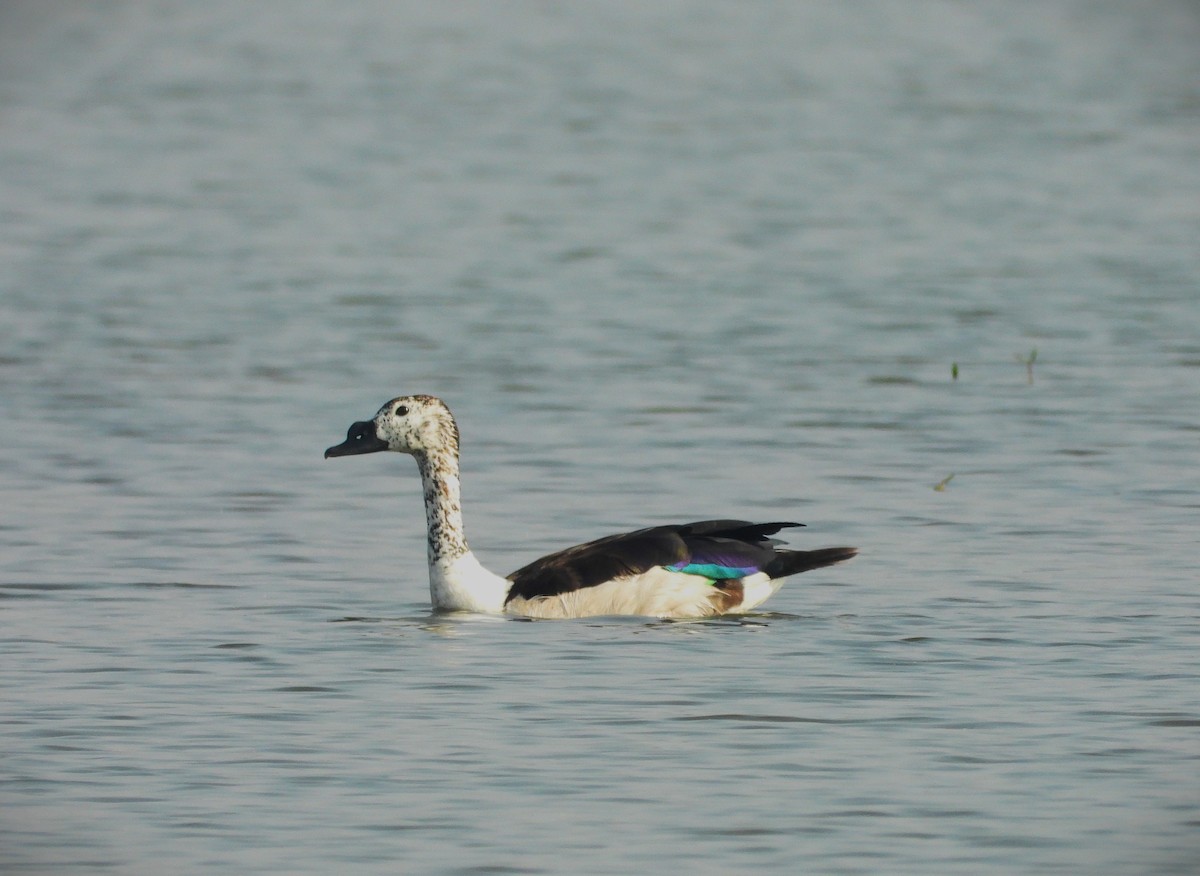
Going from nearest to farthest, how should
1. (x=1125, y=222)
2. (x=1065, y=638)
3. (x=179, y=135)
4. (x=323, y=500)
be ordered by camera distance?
1. (x=1065, y=638)
2. (x=323, y=500)
3. (x=1125, y=222)
4. (x=179, y=135)

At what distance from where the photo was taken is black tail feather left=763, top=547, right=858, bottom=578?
13.7m

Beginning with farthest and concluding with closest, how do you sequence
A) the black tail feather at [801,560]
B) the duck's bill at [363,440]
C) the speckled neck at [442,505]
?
the duck's bill at [363,440]
the speckled neck at [442,505]
the black tail feather at [801,560]

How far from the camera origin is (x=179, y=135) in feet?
129

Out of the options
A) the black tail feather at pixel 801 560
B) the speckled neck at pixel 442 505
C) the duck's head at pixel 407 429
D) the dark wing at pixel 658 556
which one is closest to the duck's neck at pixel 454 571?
the speckled neck at pixel 442 505

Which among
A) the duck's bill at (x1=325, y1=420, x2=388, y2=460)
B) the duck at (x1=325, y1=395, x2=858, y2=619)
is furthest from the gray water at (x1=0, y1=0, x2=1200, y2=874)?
the duck's bill at (x1=325, y1=420, x2=388, y2=460)

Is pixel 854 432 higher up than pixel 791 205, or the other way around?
pixel 791 205

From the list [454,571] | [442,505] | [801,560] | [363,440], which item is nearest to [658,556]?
[801,560]

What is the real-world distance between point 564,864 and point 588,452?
8.96 metres

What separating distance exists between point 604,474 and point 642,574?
3616 mm

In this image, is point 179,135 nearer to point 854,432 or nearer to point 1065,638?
point 854,432

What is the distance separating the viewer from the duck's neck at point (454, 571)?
13.8 meters

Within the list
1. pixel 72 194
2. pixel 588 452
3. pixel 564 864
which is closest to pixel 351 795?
pixel 564 864

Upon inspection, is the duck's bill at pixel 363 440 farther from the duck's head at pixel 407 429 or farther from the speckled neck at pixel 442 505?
the speckled neck at pixel 442 505

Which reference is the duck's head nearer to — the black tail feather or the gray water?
the gray water
